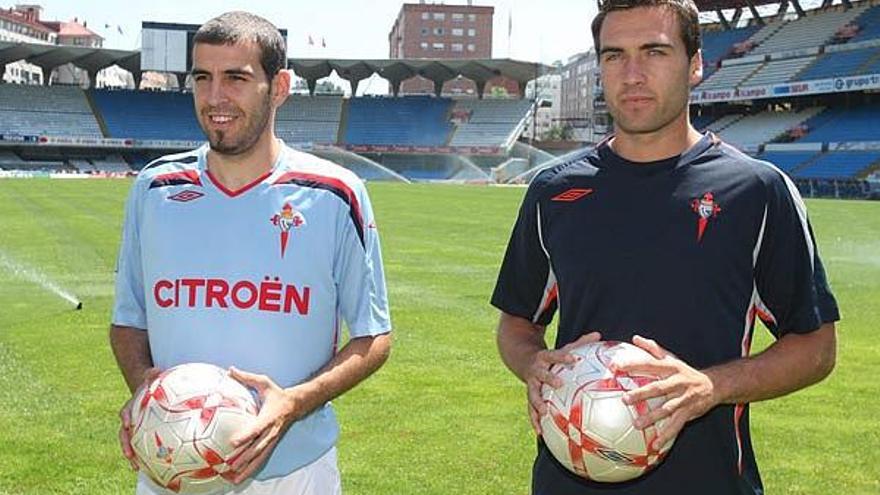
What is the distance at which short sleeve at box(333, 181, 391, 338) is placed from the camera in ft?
9.78

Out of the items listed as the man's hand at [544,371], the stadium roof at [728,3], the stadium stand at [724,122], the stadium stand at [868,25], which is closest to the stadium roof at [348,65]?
the stadium roof at [728,3]

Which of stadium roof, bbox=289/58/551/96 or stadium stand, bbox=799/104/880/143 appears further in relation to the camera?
stadium roof, bbox=289/58/551/96

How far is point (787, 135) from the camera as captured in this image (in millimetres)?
56844

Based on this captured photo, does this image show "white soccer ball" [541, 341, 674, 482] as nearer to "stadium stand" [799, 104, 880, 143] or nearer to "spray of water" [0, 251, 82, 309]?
"spray of water" [0, 251, 82, 309]

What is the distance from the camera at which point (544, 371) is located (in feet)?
8.52

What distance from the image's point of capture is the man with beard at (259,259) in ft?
9.45

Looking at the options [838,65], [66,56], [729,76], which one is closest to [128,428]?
[838,65]

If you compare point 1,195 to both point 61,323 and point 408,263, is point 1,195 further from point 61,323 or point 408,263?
point 61,323

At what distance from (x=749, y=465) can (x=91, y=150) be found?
76.4 metres

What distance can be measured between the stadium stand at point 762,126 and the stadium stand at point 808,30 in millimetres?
4140

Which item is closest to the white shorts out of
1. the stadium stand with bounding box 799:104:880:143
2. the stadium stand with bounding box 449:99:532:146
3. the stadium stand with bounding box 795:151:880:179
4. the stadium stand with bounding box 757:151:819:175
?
the stadium stand with bounding box 795:151:880:179

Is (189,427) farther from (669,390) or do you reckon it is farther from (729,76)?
(729,76)

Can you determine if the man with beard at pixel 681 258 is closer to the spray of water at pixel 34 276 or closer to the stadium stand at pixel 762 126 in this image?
the spray of water at pixel 34 276

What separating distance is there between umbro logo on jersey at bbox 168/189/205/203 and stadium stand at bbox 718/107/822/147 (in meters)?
58.7
